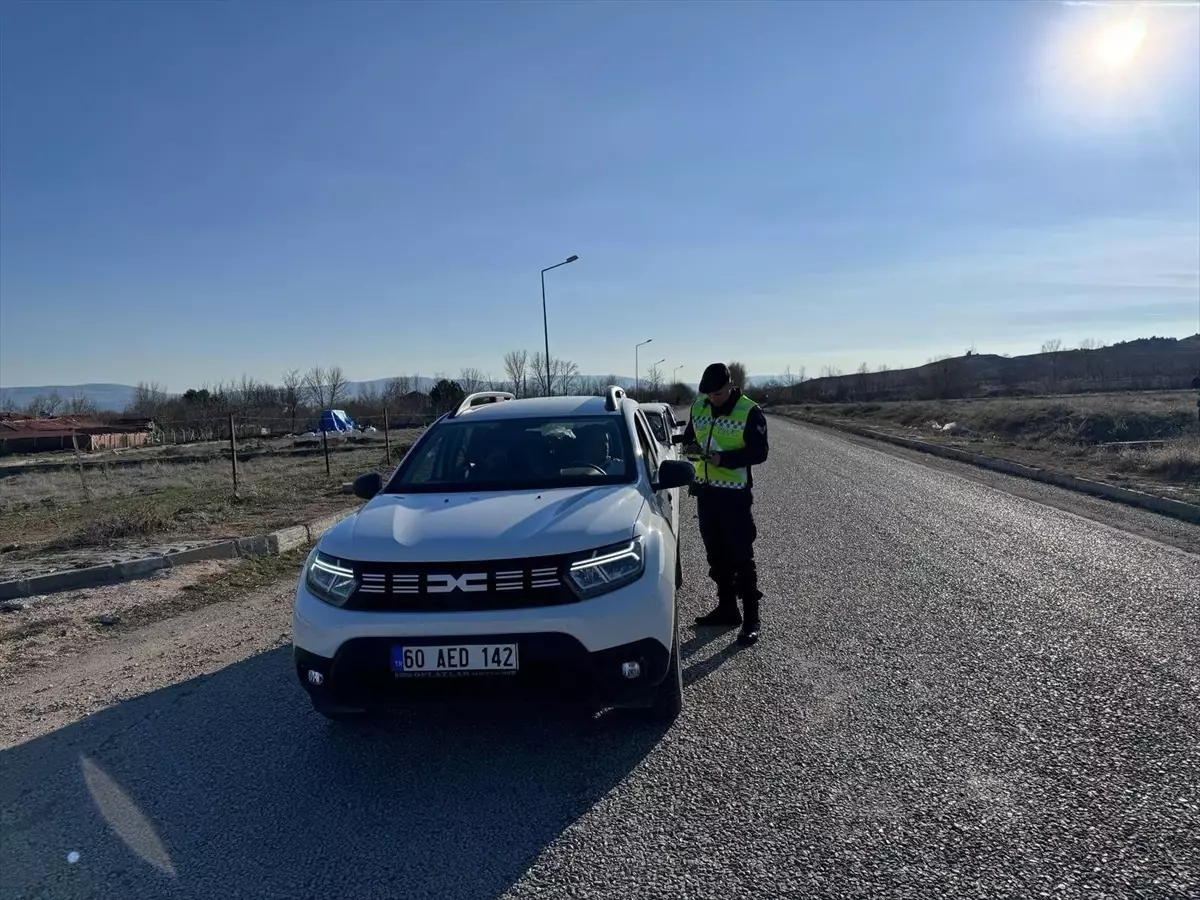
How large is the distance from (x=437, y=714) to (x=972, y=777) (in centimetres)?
261

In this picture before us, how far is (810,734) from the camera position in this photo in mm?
3908

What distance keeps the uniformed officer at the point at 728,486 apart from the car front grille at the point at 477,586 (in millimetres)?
2075

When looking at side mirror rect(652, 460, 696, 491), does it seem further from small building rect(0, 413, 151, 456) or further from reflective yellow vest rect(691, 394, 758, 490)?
small building rect(0, 413, 151, 456)

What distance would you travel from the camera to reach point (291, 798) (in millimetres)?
3469

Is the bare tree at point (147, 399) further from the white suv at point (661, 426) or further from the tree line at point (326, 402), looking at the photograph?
the white suv at point (661, 426)

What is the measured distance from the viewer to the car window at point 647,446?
537cm

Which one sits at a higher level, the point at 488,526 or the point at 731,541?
the point at 488,526

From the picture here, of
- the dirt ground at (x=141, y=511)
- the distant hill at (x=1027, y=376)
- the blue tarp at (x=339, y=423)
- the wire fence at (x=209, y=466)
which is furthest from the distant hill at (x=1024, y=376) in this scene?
the dirt ground at (x=141, y=511)

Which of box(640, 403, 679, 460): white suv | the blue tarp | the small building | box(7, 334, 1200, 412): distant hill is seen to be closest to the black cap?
box(640, 403, 679, 460): white suv

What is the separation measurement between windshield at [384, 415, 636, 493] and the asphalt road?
53.2 inches

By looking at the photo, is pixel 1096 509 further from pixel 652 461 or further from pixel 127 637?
pixel 127 637

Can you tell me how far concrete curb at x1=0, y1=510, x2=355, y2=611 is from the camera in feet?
24.9

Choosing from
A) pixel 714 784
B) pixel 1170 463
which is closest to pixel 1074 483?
pixel 1170 463

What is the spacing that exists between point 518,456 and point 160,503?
12.4 meters
